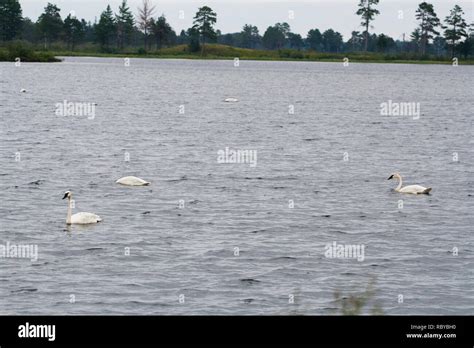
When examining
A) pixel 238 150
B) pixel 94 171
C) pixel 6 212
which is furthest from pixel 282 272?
pixel 238 150

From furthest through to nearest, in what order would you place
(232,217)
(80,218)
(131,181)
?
1. (131,181)
2. (232,217)
3. (80,218)

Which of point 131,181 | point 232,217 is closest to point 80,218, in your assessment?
point 232,217

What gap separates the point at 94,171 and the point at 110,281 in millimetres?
18674

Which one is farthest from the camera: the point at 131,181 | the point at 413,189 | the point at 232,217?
the point at 131,181

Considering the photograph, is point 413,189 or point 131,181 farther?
point 131,181

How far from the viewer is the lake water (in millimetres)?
19875

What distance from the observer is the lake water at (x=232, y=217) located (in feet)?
65.2

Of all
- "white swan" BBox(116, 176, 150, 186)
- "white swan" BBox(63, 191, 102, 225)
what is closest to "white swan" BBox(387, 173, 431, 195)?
"white swan" BBox(116, 176, 150, 186)

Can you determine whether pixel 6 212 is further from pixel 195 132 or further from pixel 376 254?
pixel 195 132

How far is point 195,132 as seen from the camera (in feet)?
191

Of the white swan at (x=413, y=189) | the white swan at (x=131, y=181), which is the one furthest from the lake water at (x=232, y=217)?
the white swan at (x=413, y=189)

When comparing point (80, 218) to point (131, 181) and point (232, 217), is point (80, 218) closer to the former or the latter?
point (232, 217)

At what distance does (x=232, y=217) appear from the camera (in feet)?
94.4

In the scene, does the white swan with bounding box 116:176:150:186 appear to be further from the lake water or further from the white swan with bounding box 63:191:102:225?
the white swan with bounding box 63:191:102:225
